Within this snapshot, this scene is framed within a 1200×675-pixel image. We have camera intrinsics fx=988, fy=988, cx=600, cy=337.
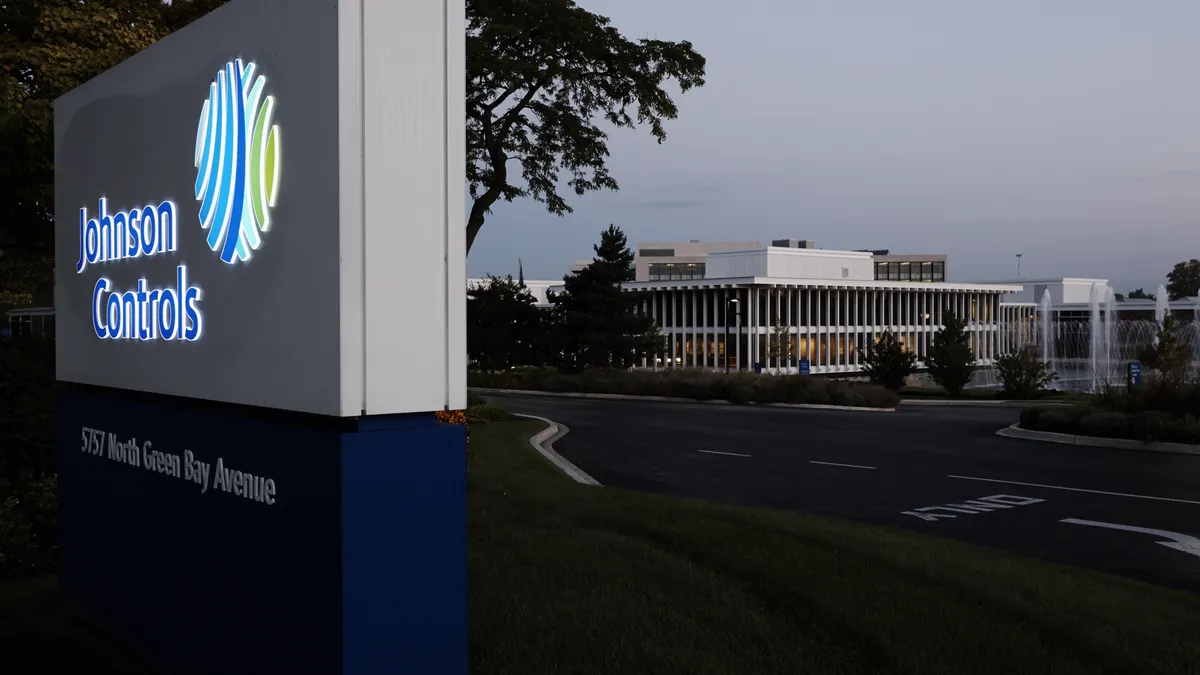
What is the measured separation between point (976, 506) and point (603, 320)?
40805 mm

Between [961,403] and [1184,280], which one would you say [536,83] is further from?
[1184,280]

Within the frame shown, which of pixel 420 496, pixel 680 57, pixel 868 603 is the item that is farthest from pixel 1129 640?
pixel 680 57

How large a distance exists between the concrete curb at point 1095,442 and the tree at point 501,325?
28612 millimetres

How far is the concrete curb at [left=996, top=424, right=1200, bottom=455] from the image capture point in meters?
19.0

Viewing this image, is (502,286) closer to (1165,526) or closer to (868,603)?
(1165,526)

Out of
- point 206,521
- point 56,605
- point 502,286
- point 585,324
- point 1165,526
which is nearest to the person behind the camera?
point 206,521

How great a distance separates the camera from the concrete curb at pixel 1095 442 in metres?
19.0

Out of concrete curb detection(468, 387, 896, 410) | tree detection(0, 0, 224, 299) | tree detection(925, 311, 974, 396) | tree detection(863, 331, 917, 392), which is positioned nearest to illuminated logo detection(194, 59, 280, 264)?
tree detection(0, 0, 224, 299)

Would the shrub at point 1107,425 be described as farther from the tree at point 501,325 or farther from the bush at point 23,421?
the tree at point 501,325

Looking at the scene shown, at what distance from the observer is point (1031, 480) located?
50.5ft

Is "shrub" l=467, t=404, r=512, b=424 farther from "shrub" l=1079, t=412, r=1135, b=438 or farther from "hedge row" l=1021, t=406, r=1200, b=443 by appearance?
"shrub" l=1079, t=412, r=1135, b=438

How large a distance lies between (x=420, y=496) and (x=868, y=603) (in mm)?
3810

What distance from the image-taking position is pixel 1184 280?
429ft

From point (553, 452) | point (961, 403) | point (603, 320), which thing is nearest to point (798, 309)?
point (603, 320)
